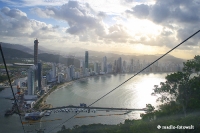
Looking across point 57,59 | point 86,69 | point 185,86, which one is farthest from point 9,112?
point 57,59

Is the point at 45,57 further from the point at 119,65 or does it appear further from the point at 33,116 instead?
the point at 33,116

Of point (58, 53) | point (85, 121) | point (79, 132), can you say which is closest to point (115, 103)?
point (85, 121)

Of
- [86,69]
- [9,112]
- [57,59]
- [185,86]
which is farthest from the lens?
[57,59]

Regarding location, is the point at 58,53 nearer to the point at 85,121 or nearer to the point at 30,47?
the point at 30,47

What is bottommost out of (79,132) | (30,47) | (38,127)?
(38,127)

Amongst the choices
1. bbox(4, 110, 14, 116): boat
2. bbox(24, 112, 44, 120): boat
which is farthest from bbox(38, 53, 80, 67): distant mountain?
bbox(24, 112, 44, 120): boat

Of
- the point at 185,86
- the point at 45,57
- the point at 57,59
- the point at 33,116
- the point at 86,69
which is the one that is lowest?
the point at 33,116

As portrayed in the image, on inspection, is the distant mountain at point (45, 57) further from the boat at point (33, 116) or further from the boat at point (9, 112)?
the boat at point (33, 116)

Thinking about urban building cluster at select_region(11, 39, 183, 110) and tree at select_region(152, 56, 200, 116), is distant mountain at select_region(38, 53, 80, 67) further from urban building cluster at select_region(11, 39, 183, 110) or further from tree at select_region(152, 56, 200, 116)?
tree at select_region(152, 56, 200, 116)
